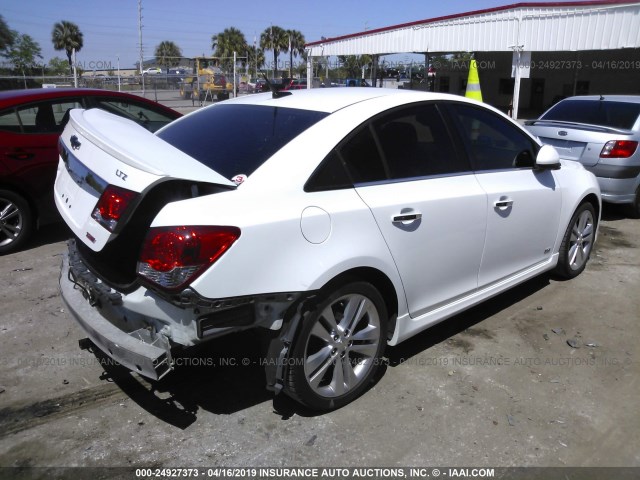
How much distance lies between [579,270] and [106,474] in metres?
4.42

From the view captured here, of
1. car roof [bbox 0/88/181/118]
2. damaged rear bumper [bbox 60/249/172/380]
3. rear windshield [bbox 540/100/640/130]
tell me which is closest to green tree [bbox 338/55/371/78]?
rear windshield [bbox 540/100/640/130]

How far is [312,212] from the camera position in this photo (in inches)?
106

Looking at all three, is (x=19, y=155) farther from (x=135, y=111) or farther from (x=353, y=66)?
(x=353, y=66)

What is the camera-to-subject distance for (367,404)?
3154 millimetres

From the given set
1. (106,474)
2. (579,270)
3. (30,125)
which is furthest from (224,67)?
(106,474)

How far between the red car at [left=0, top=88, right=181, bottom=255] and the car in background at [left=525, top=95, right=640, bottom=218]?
5.99m

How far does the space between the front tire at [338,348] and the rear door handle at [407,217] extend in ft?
1.31

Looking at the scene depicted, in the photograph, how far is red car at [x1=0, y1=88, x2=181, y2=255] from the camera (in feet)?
17.9

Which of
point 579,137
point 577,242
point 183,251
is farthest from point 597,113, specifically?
point 183,251

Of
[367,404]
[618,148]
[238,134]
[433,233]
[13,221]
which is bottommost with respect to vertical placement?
[367,404]

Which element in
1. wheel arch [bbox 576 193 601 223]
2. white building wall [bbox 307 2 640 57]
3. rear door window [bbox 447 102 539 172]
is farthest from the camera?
white building wall [bbox 307 2 640 57]

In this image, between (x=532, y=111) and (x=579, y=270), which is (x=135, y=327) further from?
(x=532, y=111)

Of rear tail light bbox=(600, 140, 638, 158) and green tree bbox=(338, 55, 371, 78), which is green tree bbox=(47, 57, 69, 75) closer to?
green tree bbox=(338, 55, 371, 78)

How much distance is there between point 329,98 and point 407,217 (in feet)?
3.08
